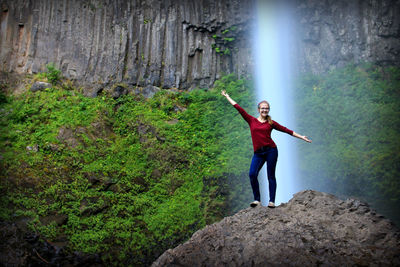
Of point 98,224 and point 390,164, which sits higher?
point 390,164

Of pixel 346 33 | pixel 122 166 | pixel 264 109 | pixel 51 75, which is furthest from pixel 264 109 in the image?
pixel 346 33

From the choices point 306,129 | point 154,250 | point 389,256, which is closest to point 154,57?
point 306,129

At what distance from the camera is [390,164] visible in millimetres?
9469

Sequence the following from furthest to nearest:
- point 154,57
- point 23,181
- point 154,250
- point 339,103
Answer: point 154,57
point 339,103
point 23,181
point 154,250

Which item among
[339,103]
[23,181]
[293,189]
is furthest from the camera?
[339,103]

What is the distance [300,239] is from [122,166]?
7158mm

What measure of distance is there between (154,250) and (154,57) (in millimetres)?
9379

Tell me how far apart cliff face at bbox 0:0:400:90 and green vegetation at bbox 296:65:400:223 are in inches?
53.5

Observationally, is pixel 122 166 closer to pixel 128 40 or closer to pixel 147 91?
pixel 147 91

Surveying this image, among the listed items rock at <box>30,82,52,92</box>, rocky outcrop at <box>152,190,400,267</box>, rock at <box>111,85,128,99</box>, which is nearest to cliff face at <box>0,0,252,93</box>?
rock at <box>111,85,128,99</box>

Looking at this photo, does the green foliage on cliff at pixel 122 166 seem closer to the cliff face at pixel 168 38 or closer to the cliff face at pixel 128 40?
the cliff face at pixel 128 40

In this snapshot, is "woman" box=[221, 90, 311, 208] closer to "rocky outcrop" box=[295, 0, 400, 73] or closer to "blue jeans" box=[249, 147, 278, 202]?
"blue jeans" box=[249, 147, 278, 202]

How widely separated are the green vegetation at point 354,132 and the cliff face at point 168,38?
1.36m

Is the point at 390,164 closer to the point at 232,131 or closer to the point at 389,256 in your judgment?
the point at 232,131
